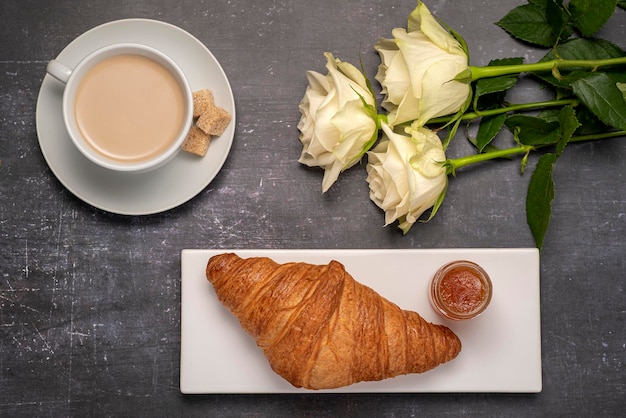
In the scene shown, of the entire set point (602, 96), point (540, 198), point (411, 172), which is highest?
point (602, 96)

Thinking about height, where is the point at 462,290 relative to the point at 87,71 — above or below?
below

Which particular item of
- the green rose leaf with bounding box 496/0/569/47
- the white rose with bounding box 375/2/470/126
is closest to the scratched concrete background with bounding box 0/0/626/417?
the green rose leaf with bounding box 496/0/569/47

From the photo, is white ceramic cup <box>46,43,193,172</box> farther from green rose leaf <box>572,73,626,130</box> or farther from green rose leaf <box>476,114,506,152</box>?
green rose leaf <box>572,73,626,130</box>

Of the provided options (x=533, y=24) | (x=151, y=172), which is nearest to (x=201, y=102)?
(x=151, y=172)

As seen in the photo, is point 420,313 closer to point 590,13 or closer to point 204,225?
point 204,225

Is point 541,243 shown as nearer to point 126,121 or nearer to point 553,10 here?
point 553,10

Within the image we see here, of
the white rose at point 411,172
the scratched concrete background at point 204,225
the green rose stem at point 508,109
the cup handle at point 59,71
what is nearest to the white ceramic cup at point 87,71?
the cup handle at point 59,71

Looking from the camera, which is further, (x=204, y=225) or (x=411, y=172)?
(x=204, y=225)
